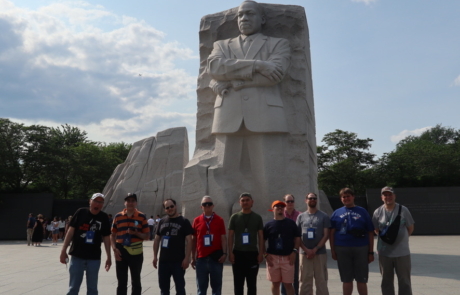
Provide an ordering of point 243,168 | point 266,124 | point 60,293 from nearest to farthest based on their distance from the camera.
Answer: point 60,293, point 266,124, point 243,168

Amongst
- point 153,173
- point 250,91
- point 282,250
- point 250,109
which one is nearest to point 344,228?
point 282,250

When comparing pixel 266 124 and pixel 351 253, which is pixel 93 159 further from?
pixel 351 253

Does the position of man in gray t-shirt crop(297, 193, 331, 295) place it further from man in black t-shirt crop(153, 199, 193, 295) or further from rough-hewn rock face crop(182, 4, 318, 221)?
rough-hewn rock face crop(182, 4, 318, 221)

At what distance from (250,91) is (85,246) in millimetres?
4852

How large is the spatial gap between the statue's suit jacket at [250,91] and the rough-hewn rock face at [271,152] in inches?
18.9

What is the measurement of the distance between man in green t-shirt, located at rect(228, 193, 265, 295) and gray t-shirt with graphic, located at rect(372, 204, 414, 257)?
1400 millimetres

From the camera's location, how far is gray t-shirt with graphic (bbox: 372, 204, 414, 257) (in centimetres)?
487

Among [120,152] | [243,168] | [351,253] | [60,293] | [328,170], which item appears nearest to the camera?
[351,253]

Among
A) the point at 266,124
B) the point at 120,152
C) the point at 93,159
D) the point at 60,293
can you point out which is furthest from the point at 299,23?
the point at 120,152

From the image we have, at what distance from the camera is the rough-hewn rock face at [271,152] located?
8.57 meters

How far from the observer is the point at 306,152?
347 inches

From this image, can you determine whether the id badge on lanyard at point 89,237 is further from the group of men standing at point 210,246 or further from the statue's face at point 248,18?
the statue's face at point 248,18

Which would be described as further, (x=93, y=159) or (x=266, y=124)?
(x=93, y=159)

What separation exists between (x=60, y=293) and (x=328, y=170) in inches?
1144
